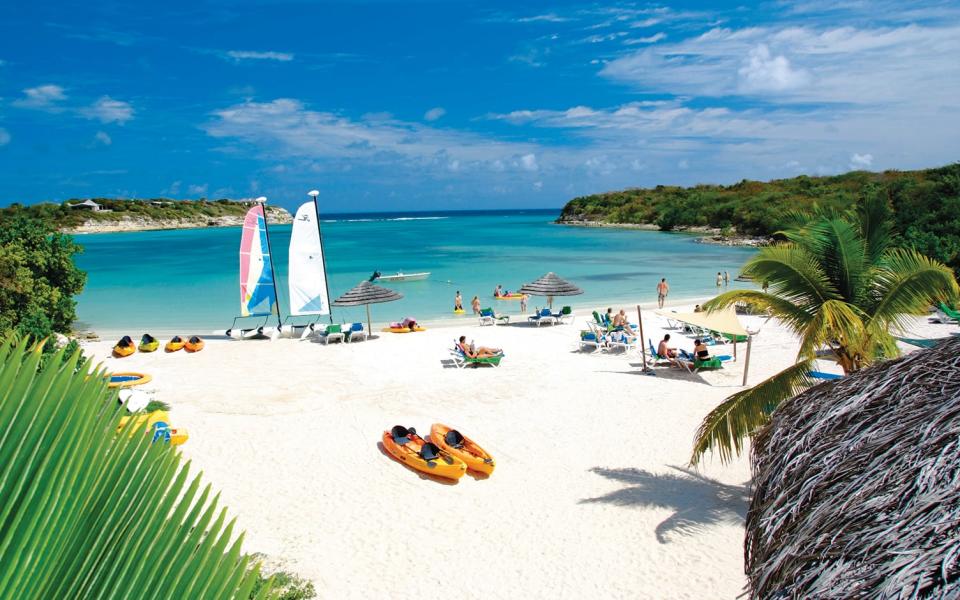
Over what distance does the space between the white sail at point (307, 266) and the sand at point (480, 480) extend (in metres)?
3.70

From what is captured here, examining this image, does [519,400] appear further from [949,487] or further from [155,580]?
[155,580]

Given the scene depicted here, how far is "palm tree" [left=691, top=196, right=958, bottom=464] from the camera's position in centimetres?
638

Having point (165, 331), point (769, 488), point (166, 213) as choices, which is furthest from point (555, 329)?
point (166, 213)

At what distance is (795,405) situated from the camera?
16.2 feet

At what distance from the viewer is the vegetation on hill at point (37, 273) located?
47.4ft

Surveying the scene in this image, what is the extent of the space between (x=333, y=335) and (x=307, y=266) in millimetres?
2687

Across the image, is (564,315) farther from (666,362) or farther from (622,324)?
(666,362)

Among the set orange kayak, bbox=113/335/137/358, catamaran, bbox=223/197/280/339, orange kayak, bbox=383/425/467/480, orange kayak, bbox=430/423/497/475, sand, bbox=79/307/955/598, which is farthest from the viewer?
catamaran, bbox=223/197/280/339

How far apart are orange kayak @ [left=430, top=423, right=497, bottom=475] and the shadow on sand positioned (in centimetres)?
152

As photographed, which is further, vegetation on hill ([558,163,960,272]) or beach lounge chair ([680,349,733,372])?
vegetation on hill ([558,163,960,272])

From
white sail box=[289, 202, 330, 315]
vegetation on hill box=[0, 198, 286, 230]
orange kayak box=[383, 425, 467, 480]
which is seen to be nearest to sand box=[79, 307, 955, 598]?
orange kayak box=[383, 425, 467, 480]

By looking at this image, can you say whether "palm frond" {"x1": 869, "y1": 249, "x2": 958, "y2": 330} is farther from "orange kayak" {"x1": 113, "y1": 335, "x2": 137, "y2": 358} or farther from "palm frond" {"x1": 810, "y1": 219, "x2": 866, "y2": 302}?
"orange kayak" {"x1": 113, "y1": 335, "x2": 137, "y2": 358}

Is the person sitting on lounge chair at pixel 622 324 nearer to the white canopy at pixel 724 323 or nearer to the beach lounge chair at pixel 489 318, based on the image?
the white canopy at pixel 724 323

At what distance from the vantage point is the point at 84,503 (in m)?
0.89
